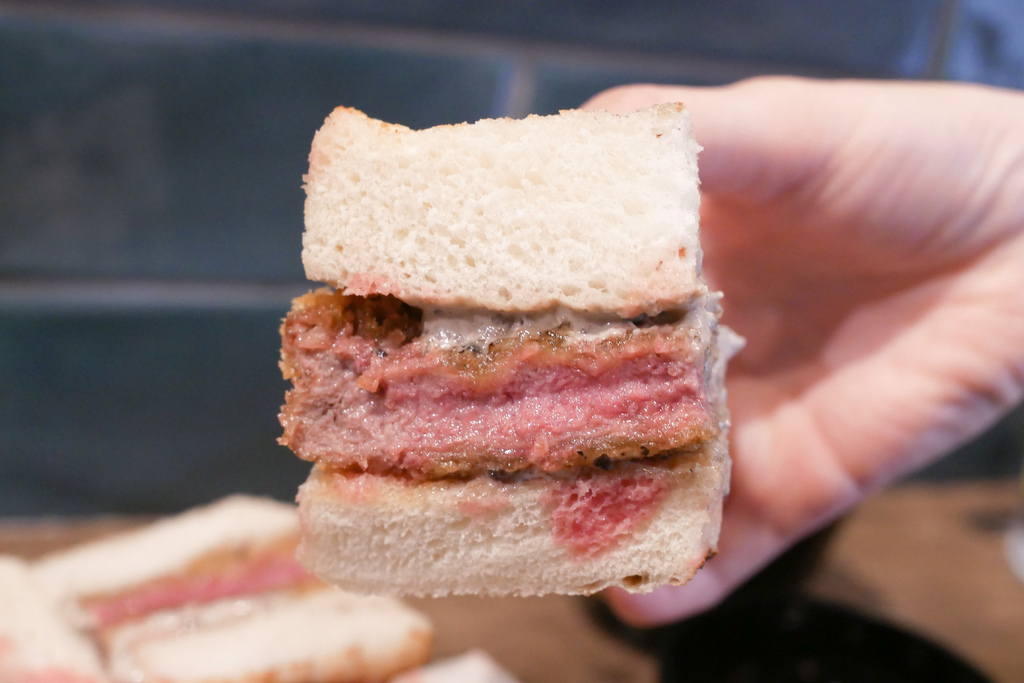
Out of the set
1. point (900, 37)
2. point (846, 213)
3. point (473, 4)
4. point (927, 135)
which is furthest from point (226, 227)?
point (900, 37)

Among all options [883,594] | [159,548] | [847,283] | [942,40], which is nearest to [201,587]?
[159,548]

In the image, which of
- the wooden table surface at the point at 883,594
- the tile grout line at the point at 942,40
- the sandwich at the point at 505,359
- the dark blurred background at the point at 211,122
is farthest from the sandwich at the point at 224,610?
the tile grout line at the point at 942,40

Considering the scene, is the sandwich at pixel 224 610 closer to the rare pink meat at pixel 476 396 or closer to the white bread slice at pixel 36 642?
the white bread slice at pixel 36 642

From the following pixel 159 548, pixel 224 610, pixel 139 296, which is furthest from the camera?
pixel 139 296

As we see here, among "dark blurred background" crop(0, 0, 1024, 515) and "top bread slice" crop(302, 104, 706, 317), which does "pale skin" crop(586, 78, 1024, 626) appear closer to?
"top bread slice" crop(302, 104, 706, 317)

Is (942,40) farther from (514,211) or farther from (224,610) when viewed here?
(224,610)

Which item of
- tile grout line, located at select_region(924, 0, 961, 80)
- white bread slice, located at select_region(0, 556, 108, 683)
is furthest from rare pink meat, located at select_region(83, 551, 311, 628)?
tile grout line, located at select_region(924, 0, 961, 80)

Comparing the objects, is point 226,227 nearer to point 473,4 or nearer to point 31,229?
point 31,229
